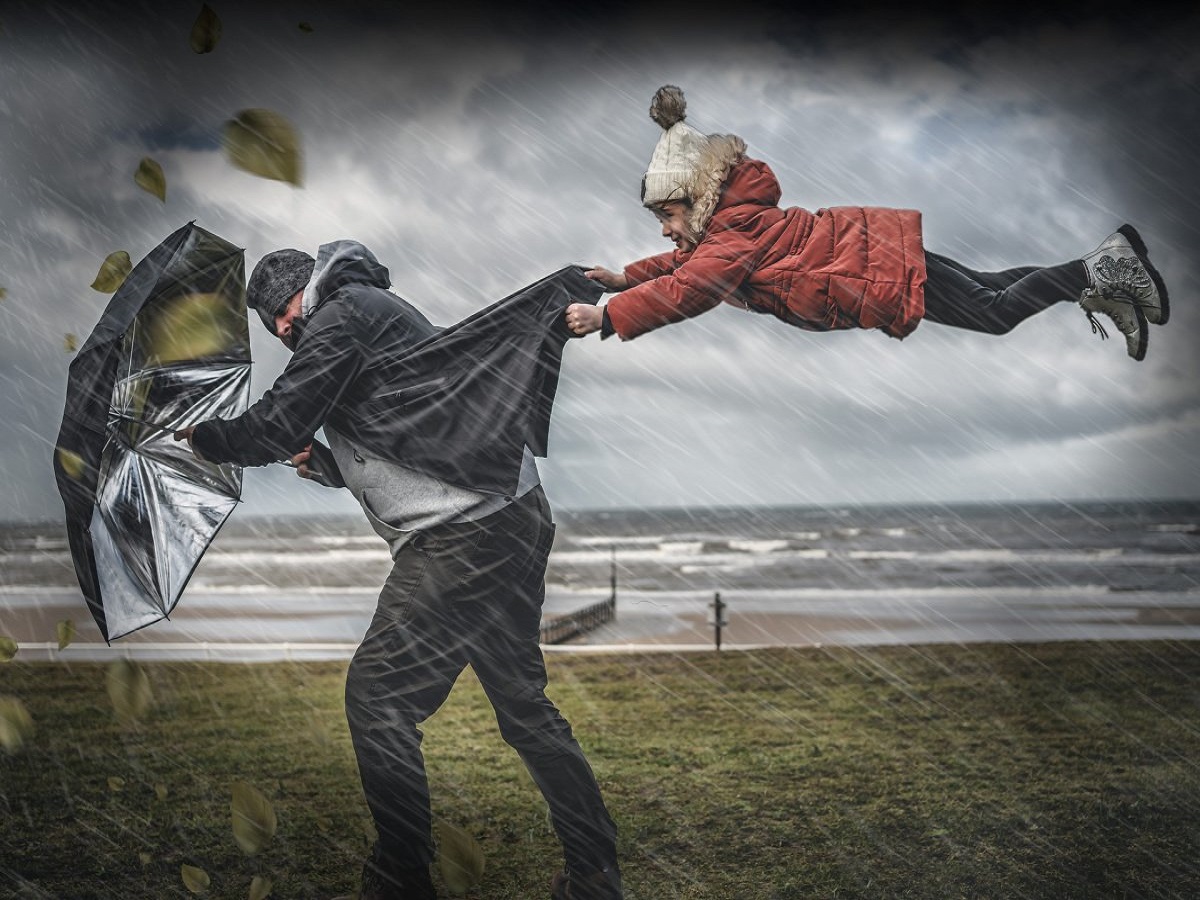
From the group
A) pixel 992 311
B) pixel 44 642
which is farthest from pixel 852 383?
pixel 44 642

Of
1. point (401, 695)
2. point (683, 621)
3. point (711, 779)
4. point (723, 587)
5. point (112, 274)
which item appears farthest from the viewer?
point (723, 587)

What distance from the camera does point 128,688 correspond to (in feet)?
8.41

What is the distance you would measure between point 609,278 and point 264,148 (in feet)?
4.22

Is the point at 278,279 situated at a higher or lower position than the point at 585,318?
higher

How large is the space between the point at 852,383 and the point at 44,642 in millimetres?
5140

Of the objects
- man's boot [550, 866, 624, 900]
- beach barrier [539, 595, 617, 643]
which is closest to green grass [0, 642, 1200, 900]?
man's boot [550, 866, 624, 900]

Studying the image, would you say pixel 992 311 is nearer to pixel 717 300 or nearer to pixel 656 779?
pixel 717 300

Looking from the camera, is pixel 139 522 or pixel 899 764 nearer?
pixel 139 522

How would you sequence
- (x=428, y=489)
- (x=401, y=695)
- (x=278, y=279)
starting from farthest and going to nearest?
(x=278, y=279) → (x=428, y=489) → (x=401, y=695)

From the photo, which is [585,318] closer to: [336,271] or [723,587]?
[336,271]

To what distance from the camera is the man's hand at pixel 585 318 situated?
2.25 m

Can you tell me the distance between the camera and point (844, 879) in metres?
2.61

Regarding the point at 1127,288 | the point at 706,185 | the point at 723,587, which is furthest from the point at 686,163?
the point at 723,587

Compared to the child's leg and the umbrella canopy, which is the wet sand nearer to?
the umbrella canopy
